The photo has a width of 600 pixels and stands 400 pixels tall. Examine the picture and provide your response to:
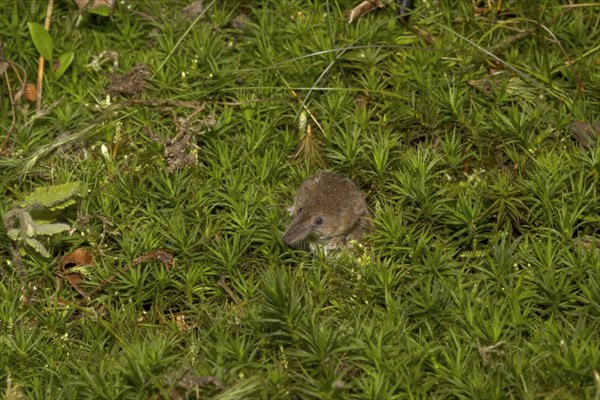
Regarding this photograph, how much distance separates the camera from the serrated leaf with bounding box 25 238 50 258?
652 centimetres

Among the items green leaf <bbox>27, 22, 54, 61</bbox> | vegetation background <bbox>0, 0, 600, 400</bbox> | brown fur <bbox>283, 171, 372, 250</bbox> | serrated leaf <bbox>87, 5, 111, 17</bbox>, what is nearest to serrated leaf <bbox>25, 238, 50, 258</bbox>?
vegetation background <bbox>0, 0, 600, 400</bbox>

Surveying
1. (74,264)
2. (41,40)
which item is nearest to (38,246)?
(74,264)

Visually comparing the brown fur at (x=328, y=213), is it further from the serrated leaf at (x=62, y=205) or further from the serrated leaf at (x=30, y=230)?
the serrated leaf at (x=30, y=230)

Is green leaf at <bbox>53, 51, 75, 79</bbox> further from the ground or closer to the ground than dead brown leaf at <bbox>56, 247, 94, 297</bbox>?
further from the ground

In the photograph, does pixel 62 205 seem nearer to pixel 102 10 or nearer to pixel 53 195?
pixel 53 195

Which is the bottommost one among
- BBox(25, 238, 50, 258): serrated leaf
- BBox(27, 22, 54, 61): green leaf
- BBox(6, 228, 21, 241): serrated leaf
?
BBox(25, 238, 50, 258): serrated leaf

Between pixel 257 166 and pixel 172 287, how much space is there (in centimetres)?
105

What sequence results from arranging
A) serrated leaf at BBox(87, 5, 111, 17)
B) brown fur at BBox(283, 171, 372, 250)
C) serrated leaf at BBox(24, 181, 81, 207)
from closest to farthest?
brown fur at BBox(283, 171, 372, 250), serrated leaf at BBox(24, 181, 81, 207), serrated leaf at BBox(87, 5, 111, 17)

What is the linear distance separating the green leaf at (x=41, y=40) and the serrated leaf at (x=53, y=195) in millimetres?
1411

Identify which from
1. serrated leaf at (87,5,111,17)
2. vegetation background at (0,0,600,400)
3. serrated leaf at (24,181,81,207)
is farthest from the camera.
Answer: serrated leaf at (87,5,111,17)

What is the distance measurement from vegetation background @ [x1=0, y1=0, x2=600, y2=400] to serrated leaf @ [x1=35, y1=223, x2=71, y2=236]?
0.14ft

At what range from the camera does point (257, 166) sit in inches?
277

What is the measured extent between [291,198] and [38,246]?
63.0 inches

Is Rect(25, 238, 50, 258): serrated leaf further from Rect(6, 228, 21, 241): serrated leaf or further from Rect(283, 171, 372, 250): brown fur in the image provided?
Rect(283, 171, 372, 250): brown fur
